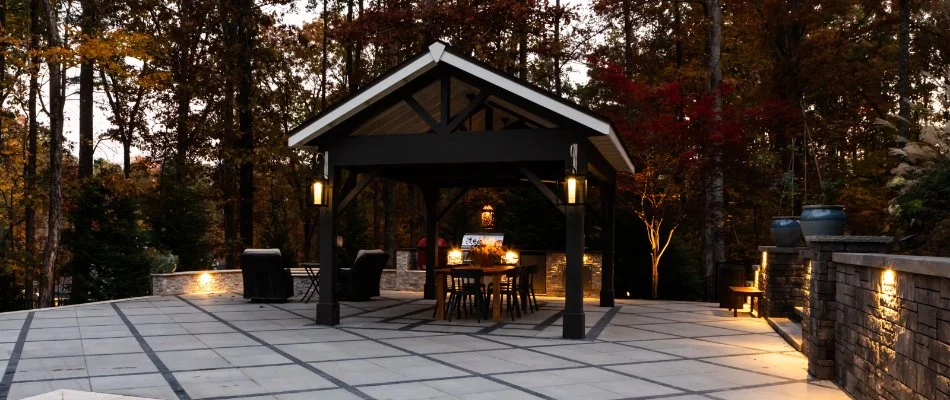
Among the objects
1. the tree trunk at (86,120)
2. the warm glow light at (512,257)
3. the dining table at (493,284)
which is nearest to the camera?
the dining table at (493,284)

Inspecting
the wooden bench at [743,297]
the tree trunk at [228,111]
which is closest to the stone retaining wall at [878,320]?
the wooden bench at [743,297]

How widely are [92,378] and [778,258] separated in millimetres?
8416

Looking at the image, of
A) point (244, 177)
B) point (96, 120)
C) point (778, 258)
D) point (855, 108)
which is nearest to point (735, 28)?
point (855, 108)

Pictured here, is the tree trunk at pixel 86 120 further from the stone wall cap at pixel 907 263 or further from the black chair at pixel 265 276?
the stone wall cap at pixel 907 263

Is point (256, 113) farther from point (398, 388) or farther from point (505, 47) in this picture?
point (398, 388)

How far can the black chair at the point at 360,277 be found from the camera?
13406 millimetres

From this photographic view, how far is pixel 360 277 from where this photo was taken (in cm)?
1346

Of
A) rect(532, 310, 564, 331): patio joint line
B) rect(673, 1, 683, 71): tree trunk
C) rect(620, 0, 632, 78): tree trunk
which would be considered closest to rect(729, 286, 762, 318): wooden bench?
rect(532, 310, 564, 331): patio joint line

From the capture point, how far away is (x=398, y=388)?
5.90 meters

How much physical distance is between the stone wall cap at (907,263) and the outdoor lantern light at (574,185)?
139 inches

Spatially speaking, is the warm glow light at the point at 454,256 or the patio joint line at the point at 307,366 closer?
the patio joint line at the point at 307,366

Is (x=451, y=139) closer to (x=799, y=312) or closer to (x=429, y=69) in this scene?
(x=429, y=69)

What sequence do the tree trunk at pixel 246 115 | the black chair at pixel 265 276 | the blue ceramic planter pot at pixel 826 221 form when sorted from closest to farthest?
the blue ceramic planter pot at pixel 826 221 < the black chair at pixel 265 276 < the tree trunk at pixel 246 115

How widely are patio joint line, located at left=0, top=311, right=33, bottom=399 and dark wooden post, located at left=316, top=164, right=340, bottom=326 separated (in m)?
3.50
